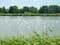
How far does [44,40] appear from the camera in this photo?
755cm

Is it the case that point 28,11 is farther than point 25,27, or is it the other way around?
point 28,11

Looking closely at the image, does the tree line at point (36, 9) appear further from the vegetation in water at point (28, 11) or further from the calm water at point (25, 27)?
the calm water at point (25, 27)

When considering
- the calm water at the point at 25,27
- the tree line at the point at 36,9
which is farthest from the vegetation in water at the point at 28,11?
the calm water at the point at 25,27

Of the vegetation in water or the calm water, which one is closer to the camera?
the calm water

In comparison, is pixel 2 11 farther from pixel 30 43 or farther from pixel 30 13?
pixel 30 43

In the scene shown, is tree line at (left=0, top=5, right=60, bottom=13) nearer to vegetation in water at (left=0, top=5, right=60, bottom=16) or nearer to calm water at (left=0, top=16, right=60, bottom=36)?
vegetation in water at (left=0, top=5, right=60, bottom=16)

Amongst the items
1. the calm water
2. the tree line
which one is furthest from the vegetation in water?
the calm water

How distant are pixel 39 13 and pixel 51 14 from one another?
3.98 meters

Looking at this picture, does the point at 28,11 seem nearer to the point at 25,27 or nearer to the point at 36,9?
the point at 36,9

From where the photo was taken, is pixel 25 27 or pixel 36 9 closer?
pixel 25 27

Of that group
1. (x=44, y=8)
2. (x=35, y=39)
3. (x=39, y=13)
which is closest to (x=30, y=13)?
(x=39, y=13)

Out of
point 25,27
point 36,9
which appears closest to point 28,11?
point 36,9

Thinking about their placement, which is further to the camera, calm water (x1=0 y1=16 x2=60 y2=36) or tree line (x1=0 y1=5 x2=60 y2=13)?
tree line (x1=0 y1=5 x2=60 y2=13)

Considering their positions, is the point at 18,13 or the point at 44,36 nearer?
the point at 44,36
